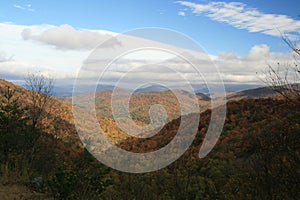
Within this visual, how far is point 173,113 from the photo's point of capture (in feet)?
276

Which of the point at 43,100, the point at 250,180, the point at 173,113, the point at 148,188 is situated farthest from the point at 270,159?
the point at 173,113

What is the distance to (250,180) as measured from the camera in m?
5.25

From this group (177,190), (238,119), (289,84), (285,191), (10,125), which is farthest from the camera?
(238,119)

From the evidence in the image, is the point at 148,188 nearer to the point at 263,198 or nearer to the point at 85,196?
the point at 85,196

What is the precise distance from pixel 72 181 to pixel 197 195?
3246mm

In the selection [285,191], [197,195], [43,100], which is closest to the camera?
[285,191]

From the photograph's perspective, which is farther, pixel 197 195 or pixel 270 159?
pixel 197 195

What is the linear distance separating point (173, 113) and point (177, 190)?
7802 centimetres

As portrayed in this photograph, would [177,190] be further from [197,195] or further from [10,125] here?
[10,125]

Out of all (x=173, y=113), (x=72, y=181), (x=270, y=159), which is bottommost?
(x=173, y=113)

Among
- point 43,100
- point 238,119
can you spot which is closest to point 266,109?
point 238,119

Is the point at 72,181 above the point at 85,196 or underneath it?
above

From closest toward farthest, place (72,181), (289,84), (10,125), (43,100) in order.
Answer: (289,84)
(72,181)
(10,125)
(43,100)

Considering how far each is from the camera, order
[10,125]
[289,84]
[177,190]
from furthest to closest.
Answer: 1. [10,125]
2. [177,190]
3. [289,84]
